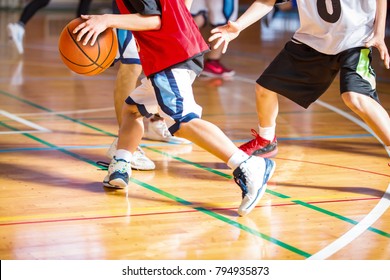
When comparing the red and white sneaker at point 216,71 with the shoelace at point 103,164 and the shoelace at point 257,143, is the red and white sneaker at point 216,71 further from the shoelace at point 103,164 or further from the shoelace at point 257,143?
the shoelace at point 103,164

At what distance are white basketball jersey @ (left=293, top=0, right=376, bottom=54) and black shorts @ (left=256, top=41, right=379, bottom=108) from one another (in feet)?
0.16

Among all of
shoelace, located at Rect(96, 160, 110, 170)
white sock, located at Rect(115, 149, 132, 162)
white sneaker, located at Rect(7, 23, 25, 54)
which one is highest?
white sock, located at Rect(115, 149, 132, 162)

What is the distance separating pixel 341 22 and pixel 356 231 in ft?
4.09

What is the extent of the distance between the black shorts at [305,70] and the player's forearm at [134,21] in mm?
1021

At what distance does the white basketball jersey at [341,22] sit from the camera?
14.8 feet

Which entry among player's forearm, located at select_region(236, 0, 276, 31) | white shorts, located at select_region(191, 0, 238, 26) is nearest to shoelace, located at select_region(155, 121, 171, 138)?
player's forearm, located at select_region(236, 0, 276, 31)

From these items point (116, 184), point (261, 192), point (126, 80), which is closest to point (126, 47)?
point (126, 80)

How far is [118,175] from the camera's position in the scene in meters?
4.31

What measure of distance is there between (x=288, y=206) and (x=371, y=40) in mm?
940

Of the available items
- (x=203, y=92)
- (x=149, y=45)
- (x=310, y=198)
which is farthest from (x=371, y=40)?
(x=203, y=92)

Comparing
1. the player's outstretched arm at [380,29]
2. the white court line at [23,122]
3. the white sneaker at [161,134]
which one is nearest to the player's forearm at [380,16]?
the player's outstretched arm at [380,29]

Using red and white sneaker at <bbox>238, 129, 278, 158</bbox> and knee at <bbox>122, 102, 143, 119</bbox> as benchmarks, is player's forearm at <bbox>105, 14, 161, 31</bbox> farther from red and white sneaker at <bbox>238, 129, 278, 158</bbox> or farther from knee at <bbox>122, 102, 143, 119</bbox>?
red and white sneaker at <bbox>238, 129, 278, 158</bbox>

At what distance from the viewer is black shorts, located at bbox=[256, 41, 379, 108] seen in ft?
14.7

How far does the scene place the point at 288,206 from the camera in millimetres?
4078
